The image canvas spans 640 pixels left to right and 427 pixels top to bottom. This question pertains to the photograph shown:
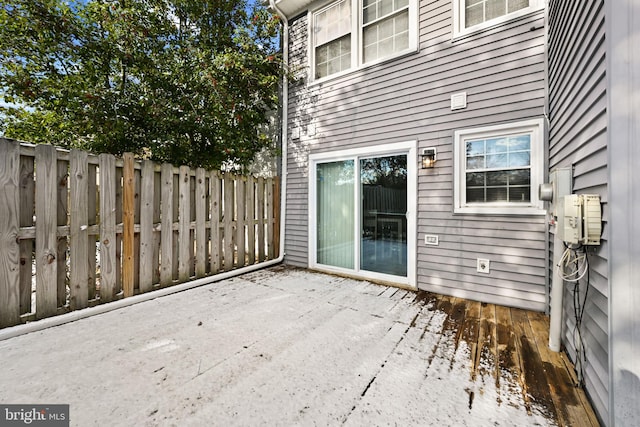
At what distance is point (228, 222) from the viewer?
13.9ft

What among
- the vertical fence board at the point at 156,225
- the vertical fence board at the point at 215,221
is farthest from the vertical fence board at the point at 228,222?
the vertical fence board at the point at 156,225

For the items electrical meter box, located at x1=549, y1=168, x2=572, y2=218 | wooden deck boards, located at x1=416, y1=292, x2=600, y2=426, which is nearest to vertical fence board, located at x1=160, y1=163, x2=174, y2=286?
wooden deck boards, located at x1=416, y1=292, x2=600, y2=426

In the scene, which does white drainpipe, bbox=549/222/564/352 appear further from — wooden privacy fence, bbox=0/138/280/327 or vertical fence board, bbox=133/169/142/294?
vertical fence board, bbox=133/169/142/294

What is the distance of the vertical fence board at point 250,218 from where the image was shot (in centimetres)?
454

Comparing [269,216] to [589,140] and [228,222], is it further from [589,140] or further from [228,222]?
[589,140]

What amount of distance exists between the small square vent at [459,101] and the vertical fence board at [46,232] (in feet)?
14.4

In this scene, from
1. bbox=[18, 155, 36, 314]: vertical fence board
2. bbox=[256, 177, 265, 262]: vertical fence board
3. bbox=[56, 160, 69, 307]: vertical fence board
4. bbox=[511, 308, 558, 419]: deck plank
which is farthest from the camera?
bbox=[256, 177, 265, 262]: vertical fence board

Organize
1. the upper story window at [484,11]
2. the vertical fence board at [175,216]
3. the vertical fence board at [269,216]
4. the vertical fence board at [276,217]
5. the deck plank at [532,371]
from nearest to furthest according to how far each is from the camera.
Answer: the deck plank at [532,371] < the upper story window at [484,11] < the vertical fence board at [175,216] < the vertical fence board at [269,216] < the vertical fence board at [276,217]

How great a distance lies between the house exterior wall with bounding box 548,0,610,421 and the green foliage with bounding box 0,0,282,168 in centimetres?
403

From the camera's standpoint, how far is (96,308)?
275cm

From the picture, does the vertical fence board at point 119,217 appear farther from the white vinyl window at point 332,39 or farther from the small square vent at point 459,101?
the small square vent at point 459,101

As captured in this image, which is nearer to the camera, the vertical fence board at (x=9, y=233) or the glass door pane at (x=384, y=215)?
the vertical fence board at (x=9, y=233)

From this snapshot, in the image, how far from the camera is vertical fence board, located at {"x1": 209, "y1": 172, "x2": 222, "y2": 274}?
403 cm

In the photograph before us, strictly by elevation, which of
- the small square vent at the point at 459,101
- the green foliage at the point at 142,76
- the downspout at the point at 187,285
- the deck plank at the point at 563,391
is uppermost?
the green foliage at the point at 142,76
